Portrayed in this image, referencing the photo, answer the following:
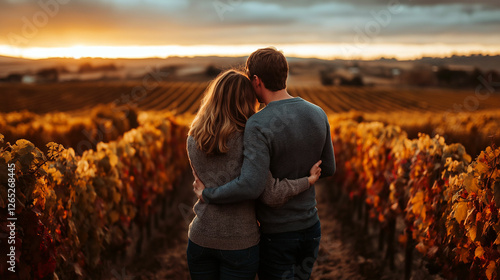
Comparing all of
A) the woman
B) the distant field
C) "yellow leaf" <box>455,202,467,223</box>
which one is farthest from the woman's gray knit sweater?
the distant field

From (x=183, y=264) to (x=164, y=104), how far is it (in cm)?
5737

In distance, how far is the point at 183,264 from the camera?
21.3 ft

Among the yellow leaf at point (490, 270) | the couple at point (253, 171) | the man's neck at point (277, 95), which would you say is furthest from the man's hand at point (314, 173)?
the yellow leaf at point (490, 270)

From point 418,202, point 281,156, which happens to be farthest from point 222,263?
point 418,202

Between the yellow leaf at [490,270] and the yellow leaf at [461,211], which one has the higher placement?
the yellow leaf at [461,211]

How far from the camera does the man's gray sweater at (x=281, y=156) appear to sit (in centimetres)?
234

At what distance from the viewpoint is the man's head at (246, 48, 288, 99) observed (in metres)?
2.41

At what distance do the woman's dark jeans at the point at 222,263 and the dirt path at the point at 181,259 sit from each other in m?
2.87

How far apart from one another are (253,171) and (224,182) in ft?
0.82

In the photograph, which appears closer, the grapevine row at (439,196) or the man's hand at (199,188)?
the man's hand at (199,188)

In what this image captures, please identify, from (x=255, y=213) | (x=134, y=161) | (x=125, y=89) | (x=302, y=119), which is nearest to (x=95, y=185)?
(x=134, y=161)

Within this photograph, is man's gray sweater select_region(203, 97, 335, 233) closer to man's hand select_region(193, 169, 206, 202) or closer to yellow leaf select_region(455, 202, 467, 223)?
man's hand select_region(193, 169, 206, 202)

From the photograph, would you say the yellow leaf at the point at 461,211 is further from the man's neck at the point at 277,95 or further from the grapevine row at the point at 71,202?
the grapevine row at the point at 71,202

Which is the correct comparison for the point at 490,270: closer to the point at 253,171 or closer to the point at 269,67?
the point at 253,171
